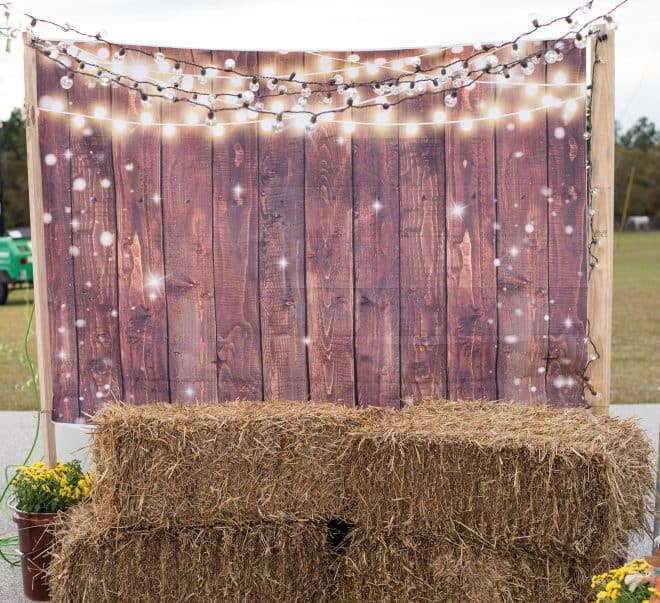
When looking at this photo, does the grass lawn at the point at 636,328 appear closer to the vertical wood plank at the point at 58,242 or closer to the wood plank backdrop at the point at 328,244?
the wood plank backdrop at the point at 328,244

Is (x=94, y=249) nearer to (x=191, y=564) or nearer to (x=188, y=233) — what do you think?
(x=188, y=233)

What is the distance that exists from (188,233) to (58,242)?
1.68ft

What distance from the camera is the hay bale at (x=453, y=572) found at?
2633mm

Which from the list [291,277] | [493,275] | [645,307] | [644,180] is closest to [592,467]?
[493,275]

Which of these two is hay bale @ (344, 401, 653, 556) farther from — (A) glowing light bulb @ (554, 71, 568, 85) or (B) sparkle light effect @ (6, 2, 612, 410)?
(A) glowing light bulb @ (554, 71, 568, 85)

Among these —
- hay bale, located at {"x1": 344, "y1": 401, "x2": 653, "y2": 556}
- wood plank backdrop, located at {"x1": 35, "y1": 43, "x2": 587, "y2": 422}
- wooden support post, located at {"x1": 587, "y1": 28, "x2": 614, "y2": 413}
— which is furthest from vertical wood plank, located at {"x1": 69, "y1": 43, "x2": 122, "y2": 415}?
wooden support post, located at {"x1": 587, "y1": 28, "x2": 614, "y2": 413}

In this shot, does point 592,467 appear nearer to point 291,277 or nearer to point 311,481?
point 311,481

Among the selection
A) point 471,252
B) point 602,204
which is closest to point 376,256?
point 471,252

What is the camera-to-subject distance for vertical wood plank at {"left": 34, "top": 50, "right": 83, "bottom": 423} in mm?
3189

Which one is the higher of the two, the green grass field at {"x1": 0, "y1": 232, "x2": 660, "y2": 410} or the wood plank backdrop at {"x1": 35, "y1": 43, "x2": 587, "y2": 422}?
the wood plank backdrop at {"x1": 35, "y1": 43, "x2": 587, "y2": 422}

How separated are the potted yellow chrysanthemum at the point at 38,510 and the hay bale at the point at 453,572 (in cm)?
110

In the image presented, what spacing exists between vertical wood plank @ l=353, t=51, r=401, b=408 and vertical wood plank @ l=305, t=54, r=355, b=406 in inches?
1.4

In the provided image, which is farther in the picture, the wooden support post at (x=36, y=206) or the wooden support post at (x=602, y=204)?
the wooden support post at (x=36, y=206)

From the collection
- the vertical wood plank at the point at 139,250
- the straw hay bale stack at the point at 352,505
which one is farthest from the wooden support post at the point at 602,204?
the vertical wood plank at the point at 139,250
